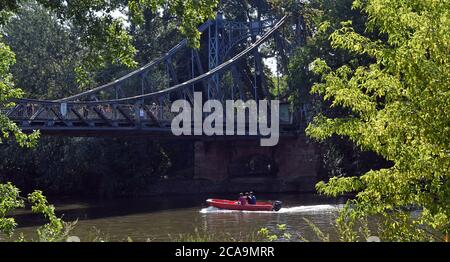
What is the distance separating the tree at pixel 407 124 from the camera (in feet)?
26.4

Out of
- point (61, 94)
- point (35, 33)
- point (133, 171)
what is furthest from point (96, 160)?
point (35, 33)

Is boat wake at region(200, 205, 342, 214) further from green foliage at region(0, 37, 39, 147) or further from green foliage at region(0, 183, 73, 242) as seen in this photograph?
green foliage at region(0, 183, 73, 242)

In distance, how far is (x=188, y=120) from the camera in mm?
45594

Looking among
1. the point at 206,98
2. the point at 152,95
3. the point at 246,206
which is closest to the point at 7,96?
the point at 246,206

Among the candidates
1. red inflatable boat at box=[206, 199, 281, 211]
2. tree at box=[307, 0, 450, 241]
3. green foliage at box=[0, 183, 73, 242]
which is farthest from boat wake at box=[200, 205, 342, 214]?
tree at box=[307, 0, 450, 241]

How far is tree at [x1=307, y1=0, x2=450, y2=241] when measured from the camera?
8039 mm

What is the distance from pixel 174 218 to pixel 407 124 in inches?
985

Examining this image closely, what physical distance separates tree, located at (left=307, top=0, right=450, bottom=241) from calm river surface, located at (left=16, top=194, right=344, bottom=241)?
14782 millimetres

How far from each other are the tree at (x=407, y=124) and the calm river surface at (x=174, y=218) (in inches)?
582

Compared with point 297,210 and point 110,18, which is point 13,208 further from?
point 297,210

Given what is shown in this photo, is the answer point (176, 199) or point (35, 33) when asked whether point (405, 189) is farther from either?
point (35, 33)

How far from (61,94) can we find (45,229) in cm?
3982

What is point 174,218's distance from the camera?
32562mm

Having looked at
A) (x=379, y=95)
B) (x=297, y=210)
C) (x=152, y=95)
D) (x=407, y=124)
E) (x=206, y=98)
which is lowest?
(x=297, y=210)
